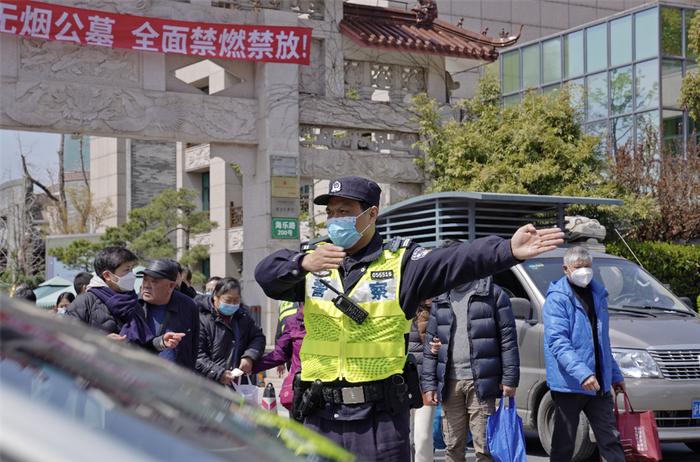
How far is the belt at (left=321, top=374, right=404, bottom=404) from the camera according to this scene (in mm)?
5035

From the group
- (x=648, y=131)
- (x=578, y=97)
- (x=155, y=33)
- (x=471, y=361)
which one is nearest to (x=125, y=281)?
(x=471, y=361)

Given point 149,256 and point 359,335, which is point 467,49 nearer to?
point 149,256

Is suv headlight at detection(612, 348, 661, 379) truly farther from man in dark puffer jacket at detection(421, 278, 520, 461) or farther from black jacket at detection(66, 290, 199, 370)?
black jacket at detection(66, 290, 199, 370)

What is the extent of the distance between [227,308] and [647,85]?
23.4m

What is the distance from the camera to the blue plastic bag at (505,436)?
807 cm

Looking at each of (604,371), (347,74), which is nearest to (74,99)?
(347,74)

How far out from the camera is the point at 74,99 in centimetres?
1634

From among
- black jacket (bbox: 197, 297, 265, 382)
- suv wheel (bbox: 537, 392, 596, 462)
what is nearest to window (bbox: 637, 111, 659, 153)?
suv wheel (bbox: 537, 392, 596, 462)

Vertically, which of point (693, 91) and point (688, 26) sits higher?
point (688, 26)

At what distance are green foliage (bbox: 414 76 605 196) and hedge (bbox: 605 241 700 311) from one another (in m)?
1.80

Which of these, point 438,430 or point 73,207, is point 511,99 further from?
point 438,430

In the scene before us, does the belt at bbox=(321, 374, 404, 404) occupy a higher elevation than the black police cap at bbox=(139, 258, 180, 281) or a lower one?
lower

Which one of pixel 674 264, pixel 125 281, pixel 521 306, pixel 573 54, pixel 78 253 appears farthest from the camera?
pixel 573 54

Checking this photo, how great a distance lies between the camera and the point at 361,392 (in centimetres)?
503
